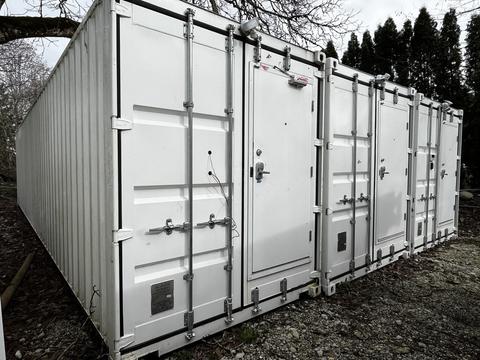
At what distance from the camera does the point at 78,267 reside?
3.36m

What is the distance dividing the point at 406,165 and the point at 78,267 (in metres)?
4.87

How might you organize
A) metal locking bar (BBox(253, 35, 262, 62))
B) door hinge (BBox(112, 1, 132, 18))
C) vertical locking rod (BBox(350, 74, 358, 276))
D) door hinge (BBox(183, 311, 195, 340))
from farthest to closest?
1. vertical locking rod (BBox(350, 74, 358, 276))
2. metal locking bar (BBox(253, 35, 262, 62))
3. door hinge (BBox(183, 311, 195, 340))
4. door hinge (BBox(112, 1, 132, 18))

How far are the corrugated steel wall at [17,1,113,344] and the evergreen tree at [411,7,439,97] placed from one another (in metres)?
11.6

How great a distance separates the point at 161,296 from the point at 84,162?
4.60 ft

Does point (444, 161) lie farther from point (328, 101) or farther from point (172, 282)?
point (172, 282)

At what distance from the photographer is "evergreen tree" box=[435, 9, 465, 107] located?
36.9 ft

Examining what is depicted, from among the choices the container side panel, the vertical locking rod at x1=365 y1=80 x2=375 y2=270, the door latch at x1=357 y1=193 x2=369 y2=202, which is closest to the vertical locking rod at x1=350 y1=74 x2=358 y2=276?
the door latch at x1=357 y1=193 x2=369 y2=202

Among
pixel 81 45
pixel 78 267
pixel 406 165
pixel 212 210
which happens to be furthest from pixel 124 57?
pixel 406 165

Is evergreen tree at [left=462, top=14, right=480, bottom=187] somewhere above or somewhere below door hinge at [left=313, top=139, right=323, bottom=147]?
above

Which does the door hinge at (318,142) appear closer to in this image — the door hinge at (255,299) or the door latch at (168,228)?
the door hinge at (255,299)

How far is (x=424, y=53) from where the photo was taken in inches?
466

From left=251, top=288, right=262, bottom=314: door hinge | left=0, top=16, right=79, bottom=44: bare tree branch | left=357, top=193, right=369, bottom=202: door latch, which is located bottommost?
left=251, top=288, right=262, bottom=314: door hinge

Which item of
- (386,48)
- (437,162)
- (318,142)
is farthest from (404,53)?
(318,142)

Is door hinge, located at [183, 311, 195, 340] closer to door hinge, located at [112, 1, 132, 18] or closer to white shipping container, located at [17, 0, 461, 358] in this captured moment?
white shipping container, located at [17, 0, 461, 358]
